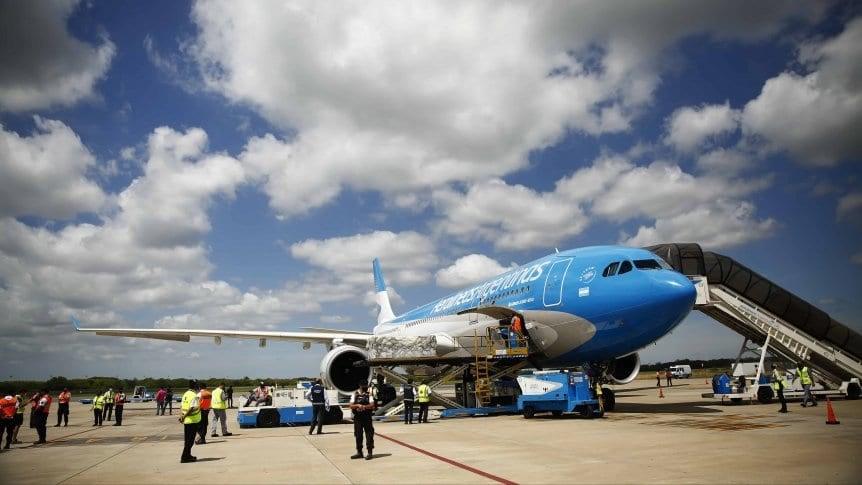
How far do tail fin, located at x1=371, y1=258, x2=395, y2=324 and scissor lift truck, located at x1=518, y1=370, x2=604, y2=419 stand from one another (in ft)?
77.9

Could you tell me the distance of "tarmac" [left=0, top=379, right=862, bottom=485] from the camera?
6.92 meters

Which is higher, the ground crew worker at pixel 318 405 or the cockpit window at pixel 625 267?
the cockpit window at pixel 625 267

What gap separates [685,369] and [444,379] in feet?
197

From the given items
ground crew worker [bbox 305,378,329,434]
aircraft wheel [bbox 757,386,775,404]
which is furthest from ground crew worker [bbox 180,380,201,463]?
aircraft wheel [bbox 757,386,775,404]

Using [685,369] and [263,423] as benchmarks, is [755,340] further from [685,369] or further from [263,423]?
[685,369]

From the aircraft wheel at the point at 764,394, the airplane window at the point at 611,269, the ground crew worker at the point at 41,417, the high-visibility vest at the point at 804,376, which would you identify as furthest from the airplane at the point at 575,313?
the ground crew worker at the point at 41,417

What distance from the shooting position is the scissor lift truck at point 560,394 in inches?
587

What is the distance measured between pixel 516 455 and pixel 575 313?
22.2 ft

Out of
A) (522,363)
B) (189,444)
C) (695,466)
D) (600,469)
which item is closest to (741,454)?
(695,466)

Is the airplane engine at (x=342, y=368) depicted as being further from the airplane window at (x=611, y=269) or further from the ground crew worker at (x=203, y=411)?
the airplane window at (x=611, y=269)

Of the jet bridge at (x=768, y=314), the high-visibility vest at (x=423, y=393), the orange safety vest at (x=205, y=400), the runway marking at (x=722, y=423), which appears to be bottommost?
the runway marking at (x=722, y=423)

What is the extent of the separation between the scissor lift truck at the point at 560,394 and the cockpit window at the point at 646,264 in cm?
349

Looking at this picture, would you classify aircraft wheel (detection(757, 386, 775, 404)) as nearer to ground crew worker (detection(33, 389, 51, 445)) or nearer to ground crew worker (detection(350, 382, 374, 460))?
ground crew worker (detection(350, 382, 374, 460))

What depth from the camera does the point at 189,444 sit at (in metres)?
9.63
